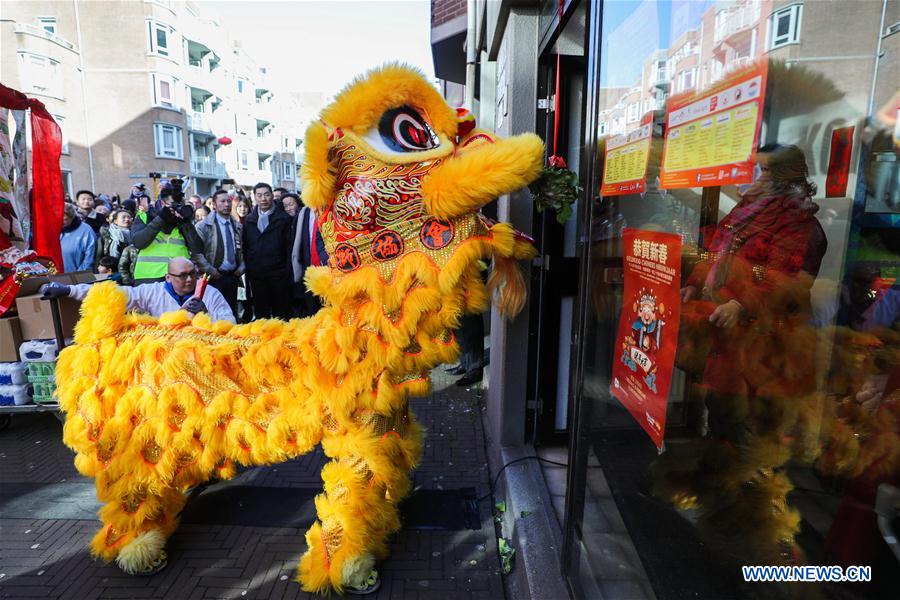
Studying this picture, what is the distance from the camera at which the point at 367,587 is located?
255cm

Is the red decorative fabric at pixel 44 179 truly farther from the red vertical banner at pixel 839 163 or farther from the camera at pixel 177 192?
the red vertical banner at pixel 839 163

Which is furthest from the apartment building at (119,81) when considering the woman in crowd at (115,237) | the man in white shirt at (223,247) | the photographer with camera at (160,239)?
the photographer with camera at (160,239)

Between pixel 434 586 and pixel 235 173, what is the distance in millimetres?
39979

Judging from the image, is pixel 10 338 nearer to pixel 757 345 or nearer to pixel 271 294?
pixel 271 294

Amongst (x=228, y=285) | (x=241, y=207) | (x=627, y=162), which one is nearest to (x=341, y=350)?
(x=627, y=162)

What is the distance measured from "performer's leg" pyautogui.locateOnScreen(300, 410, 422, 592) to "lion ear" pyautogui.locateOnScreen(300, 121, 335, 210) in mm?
1075

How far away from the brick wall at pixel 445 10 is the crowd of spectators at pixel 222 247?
14.6ft

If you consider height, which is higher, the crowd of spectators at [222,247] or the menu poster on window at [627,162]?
the menu poster on window at [627,162]

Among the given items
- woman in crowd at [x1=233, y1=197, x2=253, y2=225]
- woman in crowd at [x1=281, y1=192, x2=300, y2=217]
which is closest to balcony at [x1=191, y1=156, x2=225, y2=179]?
woman in crowd at [x1=233, y1=197, x2=253, y2=225]

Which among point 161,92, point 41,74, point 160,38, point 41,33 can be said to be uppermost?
point 160,38

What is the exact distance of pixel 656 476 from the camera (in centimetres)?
255

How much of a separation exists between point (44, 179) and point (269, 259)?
2394 mm

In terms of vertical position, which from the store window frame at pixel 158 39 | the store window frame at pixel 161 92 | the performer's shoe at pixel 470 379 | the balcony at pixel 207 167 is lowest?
the performer's shoe at pixel 470 379

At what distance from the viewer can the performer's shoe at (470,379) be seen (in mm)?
5512
